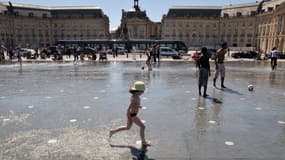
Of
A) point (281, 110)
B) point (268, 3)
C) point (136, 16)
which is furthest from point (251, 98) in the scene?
point (136, 16)

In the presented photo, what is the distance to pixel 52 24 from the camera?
382ft

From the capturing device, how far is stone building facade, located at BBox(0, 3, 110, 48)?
357 feet

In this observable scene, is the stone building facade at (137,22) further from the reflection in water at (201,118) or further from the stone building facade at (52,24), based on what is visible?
the reflection in water at (201,118)

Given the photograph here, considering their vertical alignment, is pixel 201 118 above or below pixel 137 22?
below

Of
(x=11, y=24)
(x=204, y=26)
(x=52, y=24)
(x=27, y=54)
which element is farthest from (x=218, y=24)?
(x=27, y=54)

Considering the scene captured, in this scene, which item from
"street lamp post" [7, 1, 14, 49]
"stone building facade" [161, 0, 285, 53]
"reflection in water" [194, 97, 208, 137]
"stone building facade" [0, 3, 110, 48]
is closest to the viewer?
"reflection in water" [194, 97, 208, 137]

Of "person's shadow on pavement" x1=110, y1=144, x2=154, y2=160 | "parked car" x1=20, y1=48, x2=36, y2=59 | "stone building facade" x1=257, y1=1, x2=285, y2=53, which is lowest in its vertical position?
"person's shadow on pavement" x1=110, y1=144, x2=154, y2=160

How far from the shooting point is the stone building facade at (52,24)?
10869 cm

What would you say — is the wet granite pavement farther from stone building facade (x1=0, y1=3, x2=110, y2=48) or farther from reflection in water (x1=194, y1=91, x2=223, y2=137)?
stone building facade (x1=0, y1=3, x2=110, y2=48)

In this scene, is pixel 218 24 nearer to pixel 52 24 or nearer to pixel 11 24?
pixel 52 24

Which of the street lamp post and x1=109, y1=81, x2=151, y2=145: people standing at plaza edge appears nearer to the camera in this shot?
x1=109, y1=81, x2=151, y2=145: people standing at plaza edge

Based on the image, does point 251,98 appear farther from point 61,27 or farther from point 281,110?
point 61,27

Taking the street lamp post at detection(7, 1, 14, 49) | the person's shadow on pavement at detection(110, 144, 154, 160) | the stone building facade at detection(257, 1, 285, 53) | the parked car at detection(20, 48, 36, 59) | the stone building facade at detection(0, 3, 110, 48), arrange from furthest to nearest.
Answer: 1. the stone building facade at detection(0, 3, 110, 48)
2. the street lamp post at detection(7, 1, 14, 49)
3. the stone building facade at detection(257, 1, 285, 53)
4. the parked car at detection(20, 48, 36, 59)
5. the person's shadow on pavement at detection(110, 144, 154, 160)

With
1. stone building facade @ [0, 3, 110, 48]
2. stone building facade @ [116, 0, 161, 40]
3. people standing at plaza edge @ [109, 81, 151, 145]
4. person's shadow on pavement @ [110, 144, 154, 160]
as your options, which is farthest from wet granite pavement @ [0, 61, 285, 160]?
stone building facade @ [0, 3, 110, 48]
